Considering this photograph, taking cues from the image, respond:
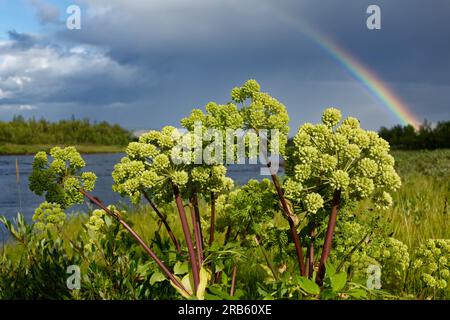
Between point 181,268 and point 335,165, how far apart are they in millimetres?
1446

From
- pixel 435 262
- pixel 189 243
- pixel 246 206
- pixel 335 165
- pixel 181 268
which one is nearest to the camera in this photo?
pixel 335 165

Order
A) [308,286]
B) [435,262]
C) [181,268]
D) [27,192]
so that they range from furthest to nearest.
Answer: [27,192], [435,262], [181,268], [308,286]

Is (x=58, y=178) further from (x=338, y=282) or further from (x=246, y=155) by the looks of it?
(x=338, y=282)

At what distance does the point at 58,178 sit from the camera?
3689 mm

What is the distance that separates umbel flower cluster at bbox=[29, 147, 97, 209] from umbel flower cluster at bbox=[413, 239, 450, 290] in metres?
3.34

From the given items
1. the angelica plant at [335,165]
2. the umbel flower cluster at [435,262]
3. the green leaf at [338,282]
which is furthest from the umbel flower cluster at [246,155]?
the umbel flower cluster at [435,262]

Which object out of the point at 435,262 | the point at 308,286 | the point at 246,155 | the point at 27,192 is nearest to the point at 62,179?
the point at 246,155

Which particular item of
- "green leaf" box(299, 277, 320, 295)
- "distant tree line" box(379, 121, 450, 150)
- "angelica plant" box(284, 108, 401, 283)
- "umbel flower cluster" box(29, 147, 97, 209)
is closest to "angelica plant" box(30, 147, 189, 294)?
"umbel flower cluster" box(29, 147, 97, 209)

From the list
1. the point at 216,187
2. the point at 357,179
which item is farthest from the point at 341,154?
the point at 216,187

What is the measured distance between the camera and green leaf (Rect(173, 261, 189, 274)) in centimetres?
371

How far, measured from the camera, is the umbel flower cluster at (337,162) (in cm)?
333

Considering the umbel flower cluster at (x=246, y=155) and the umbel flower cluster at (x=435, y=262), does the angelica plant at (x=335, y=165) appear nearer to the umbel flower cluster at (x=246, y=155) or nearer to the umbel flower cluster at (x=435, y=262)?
the umbel flower cluster at (x=246, y=155)
